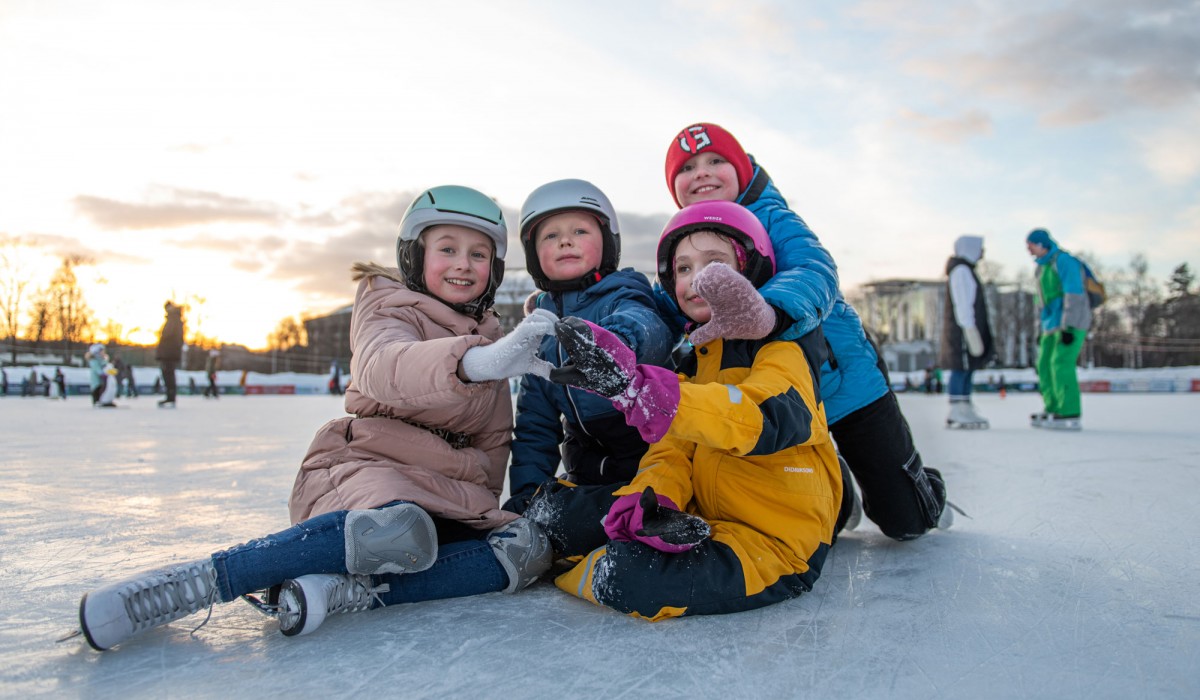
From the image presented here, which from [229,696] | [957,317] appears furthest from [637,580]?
[957,317]

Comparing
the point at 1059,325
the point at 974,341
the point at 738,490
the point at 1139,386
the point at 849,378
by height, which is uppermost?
the point at 1059,325

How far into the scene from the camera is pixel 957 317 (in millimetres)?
6594

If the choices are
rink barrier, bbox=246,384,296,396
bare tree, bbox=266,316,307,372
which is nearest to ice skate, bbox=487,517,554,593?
rink barrier, bbox=246,384,296,396

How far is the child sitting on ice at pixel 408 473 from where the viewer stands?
1.39 m

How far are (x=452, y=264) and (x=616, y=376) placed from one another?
0.96 m

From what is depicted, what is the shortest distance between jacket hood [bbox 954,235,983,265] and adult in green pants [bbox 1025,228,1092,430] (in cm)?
41

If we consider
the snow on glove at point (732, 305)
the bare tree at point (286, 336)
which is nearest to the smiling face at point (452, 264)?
the snow on glove at point (732, 305)

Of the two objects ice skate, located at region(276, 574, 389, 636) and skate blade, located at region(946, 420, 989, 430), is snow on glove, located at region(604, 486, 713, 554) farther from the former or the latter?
skate blade, located at region(946, 420, 989, 430)

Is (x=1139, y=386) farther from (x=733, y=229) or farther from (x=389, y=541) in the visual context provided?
(x=389, y=541)

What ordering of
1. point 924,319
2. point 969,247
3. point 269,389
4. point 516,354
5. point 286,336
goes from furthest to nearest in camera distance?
point 286,336, point 924,319, point 269,389, point 969,247, point 516,354

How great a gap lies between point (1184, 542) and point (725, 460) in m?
1.47

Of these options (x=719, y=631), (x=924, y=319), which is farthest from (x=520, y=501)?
(x=924, y=319)

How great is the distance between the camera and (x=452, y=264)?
2.03m

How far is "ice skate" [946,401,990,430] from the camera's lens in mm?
6820
